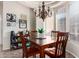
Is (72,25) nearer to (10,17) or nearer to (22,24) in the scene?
(22,24)

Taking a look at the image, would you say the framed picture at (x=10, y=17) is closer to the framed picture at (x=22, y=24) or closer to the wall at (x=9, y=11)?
the wall at (x=9, y=11)

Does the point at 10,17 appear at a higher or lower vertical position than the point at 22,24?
higher

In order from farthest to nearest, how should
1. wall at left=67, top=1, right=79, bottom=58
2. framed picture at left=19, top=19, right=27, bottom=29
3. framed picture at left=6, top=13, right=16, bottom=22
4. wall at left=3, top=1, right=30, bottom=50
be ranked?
framed picture at left=19, top=19, right=27, bottom=29 → framed picture at left=6, top=13, right=16, bottom=22 → wall at left=3, top=1, right=30, bottom=50 → wall at left=67, top=1, right=79, bottom=58

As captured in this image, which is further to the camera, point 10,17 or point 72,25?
point 10,17

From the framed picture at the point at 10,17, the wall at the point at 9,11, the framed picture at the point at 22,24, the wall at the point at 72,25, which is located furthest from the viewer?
the framed picture at the point at 22,24

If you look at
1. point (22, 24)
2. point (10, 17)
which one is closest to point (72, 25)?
point (22, 24)

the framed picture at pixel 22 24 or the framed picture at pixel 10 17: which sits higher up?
the framed picture at pixel 10 17

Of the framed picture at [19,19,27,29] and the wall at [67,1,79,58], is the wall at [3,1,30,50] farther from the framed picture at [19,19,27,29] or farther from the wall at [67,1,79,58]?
the wall at [67,1,79,58]

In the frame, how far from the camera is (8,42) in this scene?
4.85 metres

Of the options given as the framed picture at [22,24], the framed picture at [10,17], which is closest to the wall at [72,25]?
the framed picture at [22,24]

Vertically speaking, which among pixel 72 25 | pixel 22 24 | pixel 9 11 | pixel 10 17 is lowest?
pixel 72 25

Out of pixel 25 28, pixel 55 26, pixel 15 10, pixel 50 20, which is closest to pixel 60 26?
pixel 55 26

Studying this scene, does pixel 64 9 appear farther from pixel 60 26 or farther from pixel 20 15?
pixel 20 15

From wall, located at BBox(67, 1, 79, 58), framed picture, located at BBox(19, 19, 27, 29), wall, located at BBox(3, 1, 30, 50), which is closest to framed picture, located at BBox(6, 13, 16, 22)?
wall, located at BBox(3, 1, 30, 50)
